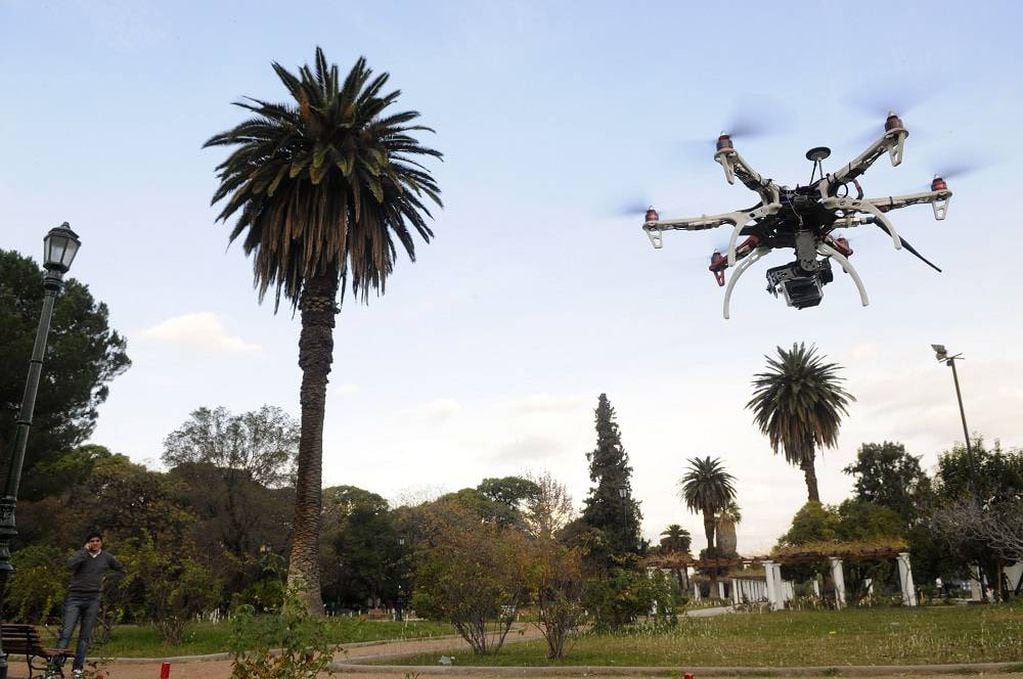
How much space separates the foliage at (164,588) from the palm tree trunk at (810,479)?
1605 inches

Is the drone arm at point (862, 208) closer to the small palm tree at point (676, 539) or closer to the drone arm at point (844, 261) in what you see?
the drone arm at point (844, 261)

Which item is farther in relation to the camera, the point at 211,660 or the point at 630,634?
the point at 630,634

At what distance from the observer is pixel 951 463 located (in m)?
41.3

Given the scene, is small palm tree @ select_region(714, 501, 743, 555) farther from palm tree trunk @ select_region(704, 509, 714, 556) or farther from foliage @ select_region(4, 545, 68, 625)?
foliage @ select_region(4, 545, 68, 625)

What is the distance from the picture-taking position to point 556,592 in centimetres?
1667

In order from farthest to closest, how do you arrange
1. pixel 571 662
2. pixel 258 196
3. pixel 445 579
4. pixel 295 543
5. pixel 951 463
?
pixel 951 463 → pixel 258 196 → pixel 295 543 → pixel 445 579 → pixel 571 662

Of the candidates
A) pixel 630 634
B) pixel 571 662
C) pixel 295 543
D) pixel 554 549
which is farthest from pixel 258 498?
pixel 571 662

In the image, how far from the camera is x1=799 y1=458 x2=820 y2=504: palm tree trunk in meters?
53.3

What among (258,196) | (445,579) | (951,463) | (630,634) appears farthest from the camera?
(951,463)

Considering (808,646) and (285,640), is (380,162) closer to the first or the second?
(808,646)

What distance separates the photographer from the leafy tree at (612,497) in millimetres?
57281

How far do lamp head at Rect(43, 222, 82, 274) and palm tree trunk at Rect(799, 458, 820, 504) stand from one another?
49.8 m

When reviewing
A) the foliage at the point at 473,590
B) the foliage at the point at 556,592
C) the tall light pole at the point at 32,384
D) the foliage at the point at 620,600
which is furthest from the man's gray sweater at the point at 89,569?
the foliage at the point at 620,600

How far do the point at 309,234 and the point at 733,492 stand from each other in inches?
1963
